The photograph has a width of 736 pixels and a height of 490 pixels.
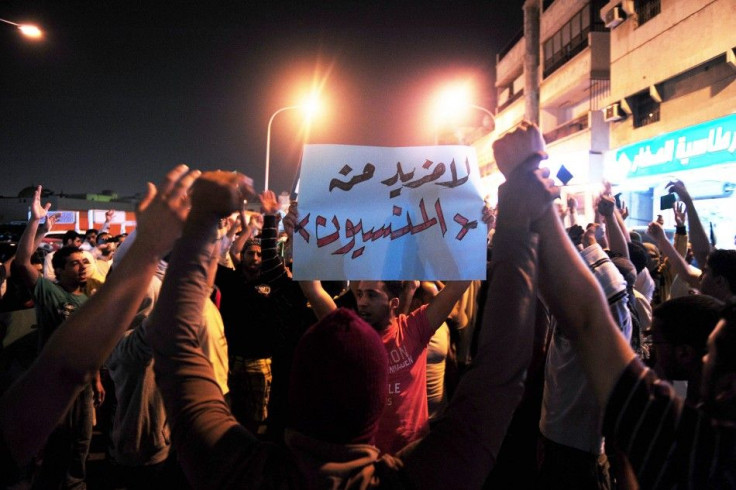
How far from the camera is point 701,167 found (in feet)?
40.4

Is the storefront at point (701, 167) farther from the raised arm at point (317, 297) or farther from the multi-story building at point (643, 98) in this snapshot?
the raised arm at point (317, 297)

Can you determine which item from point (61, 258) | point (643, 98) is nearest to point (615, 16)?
point (643, 98)

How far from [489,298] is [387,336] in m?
1.80

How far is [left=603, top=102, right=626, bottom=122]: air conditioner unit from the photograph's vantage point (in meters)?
19.3

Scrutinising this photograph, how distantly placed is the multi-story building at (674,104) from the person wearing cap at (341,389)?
41.6 ft

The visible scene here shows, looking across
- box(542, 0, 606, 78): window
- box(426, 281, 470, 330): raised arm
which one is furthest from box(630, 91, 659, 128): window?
box(426, 281, 470, 330): raised arm

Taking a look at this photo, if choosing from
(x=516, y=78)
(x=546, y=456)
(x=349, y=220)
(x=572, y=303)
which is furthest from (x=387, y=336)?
(x=516, y=78)

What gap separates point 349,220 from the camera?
2660 millimetres

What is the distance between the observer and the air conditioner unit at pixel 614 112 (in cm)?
1929

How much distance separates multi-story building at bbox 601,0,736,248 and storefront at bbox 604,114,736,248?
0.08ft

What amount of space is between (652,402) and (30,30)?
11.7 meters

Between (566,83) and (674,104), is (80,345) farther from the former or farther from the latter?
(566,83)

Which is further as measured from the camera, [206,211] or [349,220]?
[349,220]

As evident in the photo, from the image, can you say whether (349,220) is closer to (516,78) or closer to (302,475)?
(302,475)
